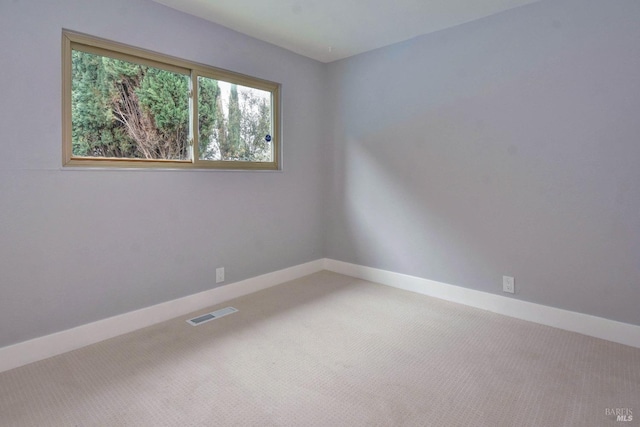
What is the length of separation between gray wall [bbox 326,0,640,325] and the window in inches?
46.2

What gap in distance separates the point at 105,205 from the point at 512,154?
3.11m

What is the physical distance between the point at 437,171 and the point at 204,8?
7.87 ft

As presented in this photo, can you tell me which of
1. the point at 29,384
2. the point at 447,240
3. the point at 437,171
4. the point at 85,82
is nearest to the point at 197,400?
the point at 29,384

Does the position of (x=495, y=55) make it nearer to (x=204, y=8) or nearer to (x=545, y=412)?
(x=204, y=8)

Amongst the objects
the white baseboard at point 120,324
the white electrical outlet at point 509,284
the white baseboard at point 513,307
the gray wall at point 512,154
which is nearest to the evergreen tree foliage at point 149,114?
the white baseboard at point 120,324

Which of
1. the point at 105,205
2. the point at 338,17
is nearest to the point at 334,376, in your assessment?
the point at 105,205

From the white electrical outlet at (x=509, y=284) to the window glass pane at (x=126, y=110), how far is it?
286 cm

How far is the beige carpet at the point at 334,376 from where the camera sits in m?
1.70

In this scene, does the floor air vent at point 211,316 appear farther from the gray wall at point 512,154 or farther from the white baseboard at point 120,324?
the gray wall at point 512,154

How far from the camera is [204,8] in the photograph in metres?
2.73

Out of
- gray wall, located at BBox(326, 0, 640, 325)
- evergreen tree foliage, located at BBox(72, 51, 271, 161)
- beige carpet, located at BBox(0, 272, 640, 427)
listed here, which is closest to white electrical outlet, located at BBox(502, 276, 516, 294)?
gray wall, located at BBox(326, 0, 640, 325)

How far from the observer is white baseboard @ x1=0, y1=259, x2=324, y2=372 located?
2.14m

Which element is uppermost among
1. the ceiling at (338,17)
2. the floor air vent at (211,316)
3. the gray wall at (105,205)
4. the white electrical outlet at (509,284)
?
the ceiling at (338,17)

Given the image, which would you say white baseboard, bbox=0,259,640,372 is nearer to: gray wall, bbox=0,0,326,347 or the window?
gray wall, bbox=0,0,326,347
